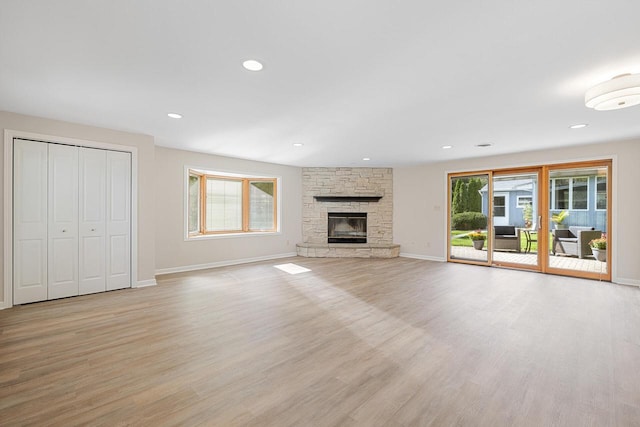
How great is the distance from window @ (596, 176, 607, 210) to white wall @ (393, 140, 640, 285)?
0.58 ft

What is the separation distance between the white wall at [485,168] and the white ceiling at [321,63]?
3.13 feet

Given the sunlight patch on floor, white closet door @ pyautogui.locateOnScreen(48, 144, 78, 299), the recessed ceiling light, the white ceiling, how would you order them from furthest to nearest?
the sunlight patch on floor
white closet door @ pyautogui.locateOnScreen(48, 144, 78, 299)
the recessed ceiling light
the white ceiling

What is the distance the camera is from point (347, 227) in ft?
25.8

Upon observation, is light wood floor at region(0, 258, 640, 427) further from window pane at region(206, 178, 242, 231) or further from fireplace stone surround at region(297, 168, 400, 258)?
fireplace stone surround at region(297, 168, 400, 258)

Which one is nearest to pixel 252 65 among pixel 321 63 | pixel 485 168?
pixel 321 63

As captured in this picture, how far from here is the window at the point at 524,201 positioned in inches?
228

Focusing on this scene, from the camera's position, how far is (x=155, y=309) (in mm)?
3465

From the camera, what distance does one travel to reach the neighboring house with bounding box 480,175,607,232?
16.6 feet

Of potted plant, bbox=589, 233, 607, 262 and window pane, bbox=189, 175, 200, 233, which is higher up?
window pane, bbox=189, 175, 200, 233

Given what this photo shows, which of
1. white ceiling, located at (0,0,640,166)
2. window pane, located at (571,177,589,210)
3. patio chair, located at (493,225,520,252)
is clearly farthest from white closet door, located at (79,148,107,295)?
window pane, located at (571,177,589,210)

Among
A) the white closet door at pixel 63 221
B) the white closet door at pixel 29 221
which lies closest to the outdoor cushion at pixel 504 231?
the white closet door at pixel 63 221

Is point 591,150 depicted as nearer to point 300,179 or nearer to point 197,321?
point 300,179

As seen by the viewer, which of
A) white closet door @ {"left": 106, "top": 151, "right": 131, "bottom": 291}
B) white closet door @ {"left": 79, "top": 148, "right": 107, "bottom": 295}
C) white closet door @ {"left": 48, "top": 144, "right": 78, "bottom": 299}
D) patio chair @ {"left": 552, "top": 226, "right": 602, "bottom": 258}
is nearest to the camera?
white closet door @ {"left": 48, "top": 144, "right": 78, "bottom": 299}

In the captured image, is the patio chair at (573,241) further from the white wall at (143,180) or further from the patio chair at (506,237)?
the white wall at (143,180)
